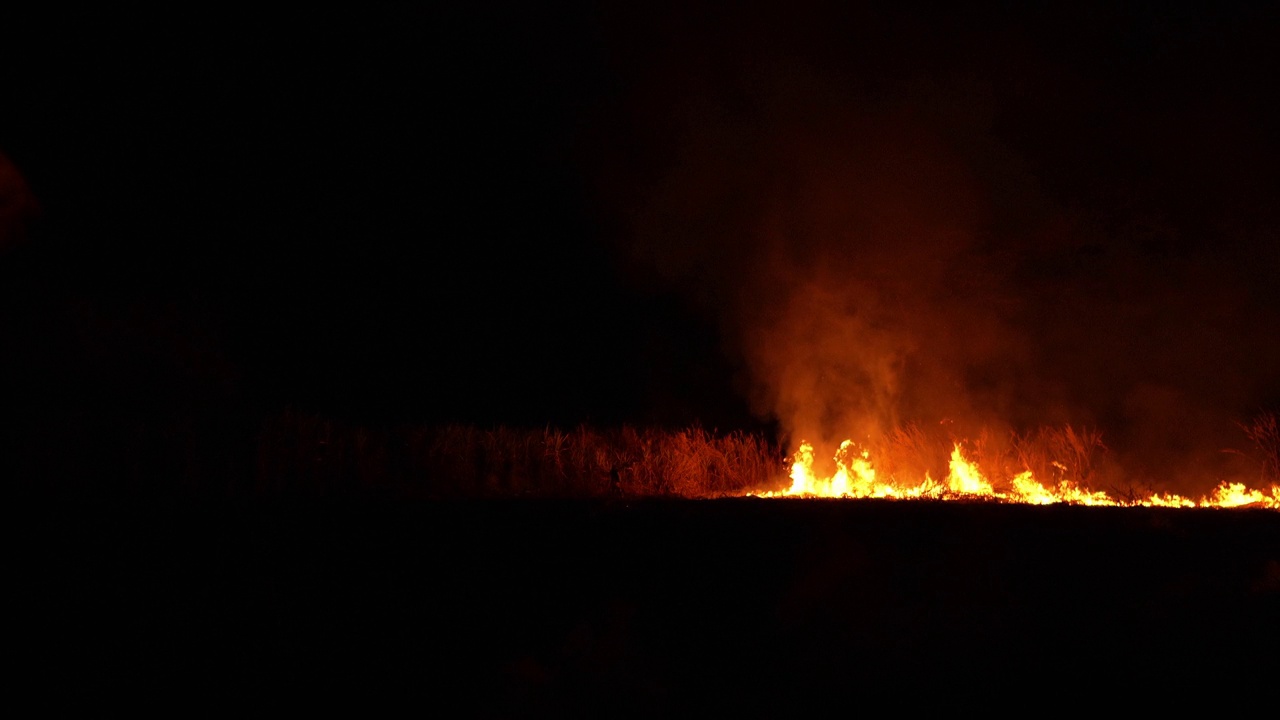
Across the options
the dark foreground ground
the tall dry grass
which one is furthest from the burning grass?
the dark foreground ground

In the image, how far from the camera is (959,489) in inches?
383

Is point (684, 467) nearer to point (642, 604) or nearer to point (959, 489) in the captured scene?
point (959, 489)

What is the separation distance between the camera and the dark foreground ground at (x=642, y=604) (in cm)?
496

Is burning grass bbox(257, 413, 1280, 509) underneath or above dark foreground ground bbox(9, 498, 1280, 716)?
above

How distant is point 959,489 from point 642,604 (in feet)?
17.0

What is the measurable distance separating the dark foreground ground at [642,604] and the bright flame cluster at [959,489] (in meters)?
1.55

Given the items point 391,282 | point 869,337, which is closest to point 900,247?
point 869,337

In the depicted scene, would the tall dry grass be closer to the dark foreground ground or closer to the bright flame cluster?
the bright flame cluster

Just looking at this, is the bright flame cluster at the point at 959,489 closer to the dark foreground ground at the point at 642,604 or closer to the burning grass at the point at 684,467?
the burning grass at the point at 684,467

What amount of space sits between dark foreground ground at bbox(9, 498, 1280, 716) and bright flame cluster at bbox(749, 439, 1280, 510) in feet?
5.10

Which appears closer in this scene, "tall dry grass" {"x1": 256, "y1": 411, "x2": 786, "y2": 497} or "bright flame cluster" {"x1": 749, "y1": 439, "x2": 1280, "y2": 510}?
"bright flame cluster" {"x1": 749, "y1": 439, "x2": 1280, "y2": 510}

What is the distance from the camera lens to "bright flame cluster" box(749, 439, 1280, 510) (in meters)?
8.46

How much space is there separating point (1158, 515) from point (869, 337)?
5994mm

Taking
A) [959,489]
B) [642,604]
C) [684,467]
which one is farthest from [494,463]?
[959,489]
